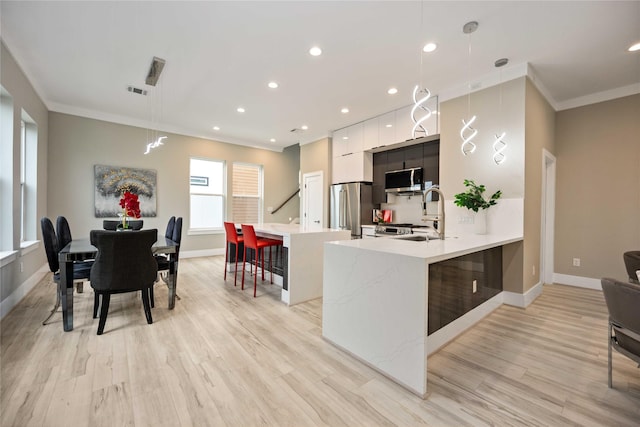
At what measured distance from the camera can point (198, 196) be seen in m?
6.30

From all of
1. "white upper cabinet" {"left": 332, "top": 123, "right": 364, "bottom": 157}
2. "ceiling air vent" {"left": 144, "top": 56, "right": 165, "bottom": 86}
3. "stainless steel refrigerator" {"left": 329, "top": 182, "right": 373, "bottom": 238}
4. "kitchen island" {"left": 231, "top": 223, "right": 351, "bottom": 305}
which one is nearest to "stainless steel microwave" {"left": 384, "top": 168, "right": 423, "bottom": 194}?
"stainless steel refrigerator" {"left": 329, "top": 182, "right": 373, "bottom": 238}

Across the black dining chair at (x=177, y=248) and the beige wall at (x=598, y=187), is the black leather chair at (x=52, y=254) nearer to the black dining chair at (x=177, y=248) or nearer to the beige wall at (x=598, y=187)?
the black dining chair at (x=177, y=248)

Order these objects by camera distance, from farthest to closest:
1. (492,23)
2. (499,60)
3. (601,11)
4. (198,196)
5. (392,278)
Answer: (198,196) → (499,60) → (492,23) → (601,11) → (392,278)

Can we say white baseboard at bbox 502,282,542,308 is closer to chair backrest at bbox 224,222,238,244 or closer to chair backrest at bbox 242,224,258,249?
chair backrest at bbox 242,224,258,249

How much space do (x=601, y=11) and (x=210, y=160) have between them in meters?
6.59

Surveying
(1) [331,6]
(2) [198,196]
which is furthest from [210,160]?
(1) [331,6]

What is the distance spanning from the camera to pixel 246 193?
704 centimetres

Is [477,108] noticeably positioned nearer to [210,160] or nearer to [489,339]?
[489,339]

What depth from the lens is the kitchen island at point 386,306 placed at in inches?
64.2

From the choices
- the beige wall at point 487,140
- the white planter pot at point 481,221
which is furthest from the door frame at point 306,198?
the white planter pot at point 481,221

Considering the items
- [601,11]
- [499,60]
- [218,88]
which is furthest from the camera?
[218,88]

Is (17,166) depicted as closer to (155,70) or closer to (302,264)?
(155,70)

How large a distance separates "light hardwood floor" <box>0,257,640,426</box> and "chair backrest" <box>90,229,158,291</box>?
0.46 metres

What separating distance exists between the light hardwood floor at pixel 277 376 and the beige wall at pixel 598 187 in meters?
1.51
